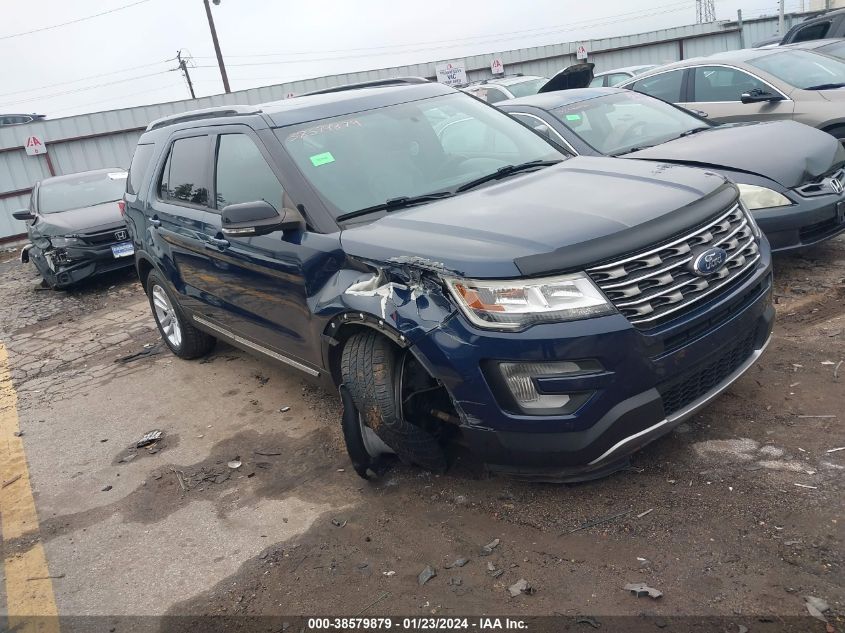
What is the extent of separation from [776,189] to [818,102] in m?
2.68

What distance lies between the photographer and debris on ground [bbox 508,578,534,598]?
9.13 feet

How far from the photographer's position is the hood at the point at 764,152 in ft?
17.8

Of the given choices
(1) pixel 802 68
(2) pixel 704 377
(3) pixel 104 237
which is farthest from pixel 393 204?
(3) pixel 104 237

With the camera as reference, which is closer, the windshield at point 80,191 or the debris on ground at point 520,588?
the debris on ground at point 520,588

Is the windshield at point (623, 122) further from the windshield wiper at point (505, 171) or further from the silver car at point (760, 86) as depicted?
the windshield wiper at point (505, 171)

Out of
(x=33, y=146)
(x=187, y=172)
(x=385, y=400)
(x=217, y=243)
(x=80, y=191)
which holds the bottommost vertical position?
(x=385, y=400)

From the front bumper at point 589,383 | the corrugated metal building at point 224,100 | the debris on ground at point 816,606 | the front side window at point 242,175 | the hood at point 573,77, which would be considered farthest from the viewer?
the corrugated metal building at point 224,100

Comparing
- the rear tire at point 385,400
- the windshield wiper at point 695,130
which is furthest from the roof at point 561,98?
the rear tire at point 385,400

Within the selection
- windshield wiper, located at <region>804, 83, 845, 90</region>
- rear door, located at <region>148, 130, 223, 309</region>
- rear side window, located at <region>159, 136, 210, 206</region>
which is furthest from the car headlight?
windshield wiper, located at <region>804, 83, 845, 90</region>

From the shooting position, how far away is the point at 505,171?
162 inches

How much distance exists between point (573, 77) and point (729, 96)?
1719mm

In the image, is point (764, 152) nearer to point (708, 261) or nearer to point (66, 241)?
point (708, 261)

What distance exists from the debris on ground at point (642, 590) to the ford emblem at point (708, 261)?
51.5 inches

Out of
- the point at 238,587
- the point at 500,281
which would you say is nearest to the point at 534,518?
the point at 500,281
